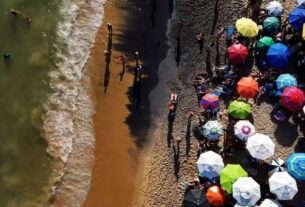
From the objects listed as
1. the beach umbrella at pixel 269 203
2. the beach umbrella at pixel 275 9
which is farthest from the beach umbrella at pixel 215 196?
the beach umbrella at pixel 275 9

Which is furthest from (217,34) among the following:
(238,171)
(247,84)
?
(238,171)

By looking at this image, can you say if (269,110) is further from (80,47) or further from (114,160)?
(80,47)

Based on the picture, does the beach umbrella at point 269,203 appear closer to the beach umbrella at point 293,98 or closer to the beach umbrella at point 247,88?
the beach umbrella at point 293,98

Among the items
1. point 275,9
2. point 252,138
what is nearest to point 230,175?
point 252,138

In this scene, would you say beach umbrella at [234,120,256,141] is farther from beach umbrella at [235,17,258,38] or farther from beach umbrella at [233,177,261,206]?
beach umbrella at [235,17,258,38]

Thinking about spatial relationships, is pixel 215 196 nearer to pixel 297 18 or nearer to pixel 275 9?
pixel 297 18

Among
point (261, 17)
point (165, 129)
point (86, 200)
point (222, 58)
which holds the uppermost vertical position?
point (261, 17)
